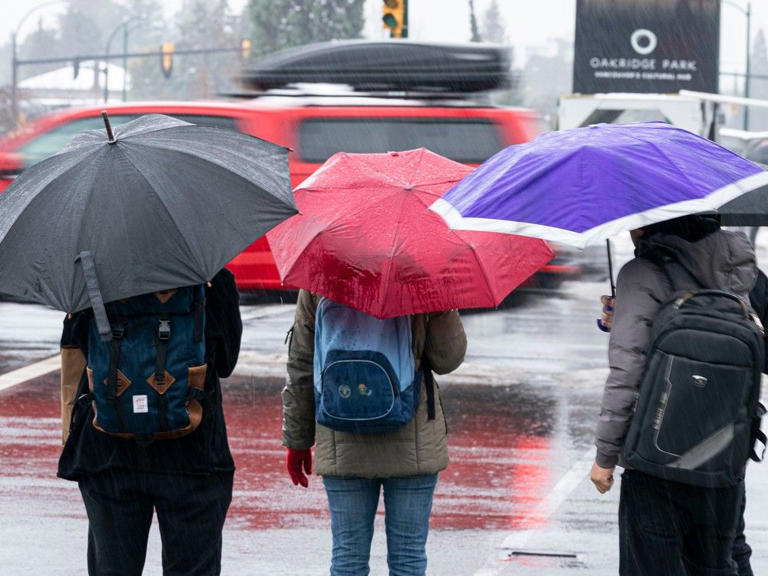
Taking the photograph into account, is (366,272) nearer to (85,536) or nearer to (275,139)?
(85,536)

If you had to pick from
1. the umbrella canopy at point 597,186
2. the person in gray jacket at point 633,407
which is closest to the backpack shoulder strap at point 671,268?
the person in gray jacket at point 633,407

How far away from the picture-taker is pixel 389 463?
166 inches

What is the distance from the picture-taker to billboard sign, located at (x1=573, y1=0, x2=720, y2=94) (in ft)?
108

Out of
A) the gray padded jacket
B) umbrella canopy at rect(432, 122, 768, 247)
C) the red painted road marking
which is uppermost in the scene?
umbrella canopy at rect(432, 122, 768, 247)

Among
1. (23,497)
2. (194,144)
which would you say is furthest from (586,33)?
(194,144)

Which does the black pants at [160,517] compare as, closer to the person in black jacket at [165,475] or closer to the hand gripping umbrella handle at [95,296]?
the person in black jacket at [165,475]

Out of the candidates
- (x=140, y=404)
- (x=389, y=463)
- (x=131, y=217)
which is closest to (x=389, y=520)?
(x=389, y=463)

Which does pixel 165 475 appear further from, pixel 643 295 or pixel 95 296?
pixel 643 295

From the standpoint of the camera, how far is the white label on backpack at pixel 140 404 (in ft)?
12.5

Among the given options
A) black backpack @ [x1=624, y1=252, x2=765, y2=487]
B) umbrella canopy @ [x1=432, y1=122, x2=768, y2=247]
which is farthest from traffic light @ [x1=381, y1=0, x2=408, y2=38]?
black backpack @ [x1=624, y1=252, x2=765, y2=487]

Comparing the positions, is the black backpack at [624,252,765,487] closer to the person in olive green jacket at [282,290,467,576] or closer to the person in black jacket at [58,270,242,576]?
the person in olive green jacket at [282,290,467,576]

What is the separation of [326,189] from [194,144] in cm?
51

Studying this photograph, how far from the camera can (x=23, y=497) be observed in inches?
266

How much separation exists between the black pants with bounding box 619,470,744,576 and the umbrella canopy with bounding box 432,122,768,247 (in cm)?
77
